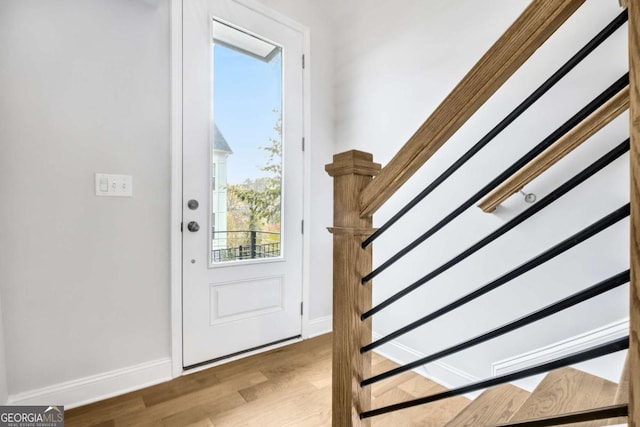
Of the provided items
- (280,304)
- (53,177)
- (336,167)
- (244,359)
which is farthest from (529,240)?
(53,177)

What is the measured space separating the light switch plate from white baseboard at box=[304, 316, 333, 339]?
1543mm

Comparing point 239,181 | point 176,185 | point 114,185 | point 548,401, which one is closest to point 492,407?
point 548,401

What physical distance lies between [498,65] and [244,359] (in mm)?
2090

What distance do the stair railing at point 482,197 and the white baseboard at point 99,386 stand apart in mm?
1250

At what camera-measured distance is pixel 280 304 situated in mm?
2326

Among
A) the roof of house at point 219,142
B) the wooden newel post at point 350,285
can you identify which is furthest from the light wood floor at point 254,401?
the roof of house at point 219,142

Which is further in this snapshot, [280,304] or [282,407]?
[280,304]

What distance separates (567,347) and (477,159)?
942mm

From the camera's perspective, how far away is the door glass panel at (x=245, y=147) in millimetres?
2033

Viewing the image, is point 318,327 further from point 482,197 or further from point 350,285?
point 482,197

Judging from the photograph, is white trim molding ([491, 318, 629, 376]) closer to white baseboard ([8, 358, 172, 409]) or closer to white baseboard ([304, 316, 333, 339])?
white baseboard ([304, 316, 333, 339])

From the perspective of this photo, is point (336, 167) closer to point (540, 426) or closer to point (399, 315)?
point (540, 426)

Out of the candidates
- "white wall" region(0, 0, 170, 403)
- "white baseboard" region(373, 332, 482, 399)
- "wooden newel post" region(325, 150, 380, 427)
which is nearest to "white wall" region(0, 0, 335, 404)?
"white wall" region(0, 0, 170, 403)

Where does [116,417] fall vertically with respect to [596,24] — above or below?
below
